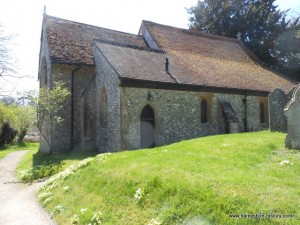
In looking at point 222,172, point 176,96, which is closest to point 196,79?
point 176,96

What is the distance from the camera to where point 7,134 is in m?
34.8

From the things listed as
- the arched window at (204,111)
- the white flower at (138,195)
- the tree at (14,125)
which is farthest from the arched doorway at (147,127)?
the tree at (14,125)

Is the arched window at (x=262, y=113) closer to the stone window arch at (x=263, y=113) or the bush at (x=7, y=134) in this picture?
the stone window arch at (x=263, y=113)

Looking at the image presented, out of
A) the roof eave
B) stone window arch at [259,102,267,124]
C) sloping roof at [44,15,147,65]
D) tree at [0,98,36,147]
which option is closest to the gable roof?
sloping roof at [44,15,147,65]

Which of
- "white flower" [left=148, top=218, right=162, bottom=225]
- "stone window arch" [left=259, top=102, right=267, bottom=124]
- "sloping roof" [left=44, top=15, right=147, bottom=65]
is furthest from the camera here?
"stone window arch" [left=259, top=102, right=267, bottom=124]

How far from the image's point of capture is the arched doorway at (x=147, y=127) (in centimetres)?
1631

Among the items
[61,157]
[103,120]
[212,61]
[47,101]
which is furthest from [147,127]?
[212,61]

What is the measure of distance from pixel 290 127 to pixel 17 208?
8799 mm

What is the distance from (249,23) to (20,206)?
33.7 m

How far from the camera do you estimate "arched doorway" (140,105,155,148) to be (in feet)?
53.5

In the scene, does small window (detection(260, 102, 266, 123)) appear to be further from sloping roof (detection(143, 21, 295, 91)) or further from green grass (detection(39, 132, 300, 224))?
green grass (detection(39, 132, 300, 224))

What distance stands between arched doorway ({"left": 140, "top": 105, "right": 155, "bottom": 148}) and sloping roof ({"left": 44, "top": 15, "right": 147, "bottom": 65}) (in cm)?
578

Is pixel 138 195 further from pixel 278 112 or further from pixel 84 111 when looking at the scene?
pixel 84 111

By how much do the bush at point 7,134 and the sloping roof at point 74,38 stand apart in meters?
16.4
